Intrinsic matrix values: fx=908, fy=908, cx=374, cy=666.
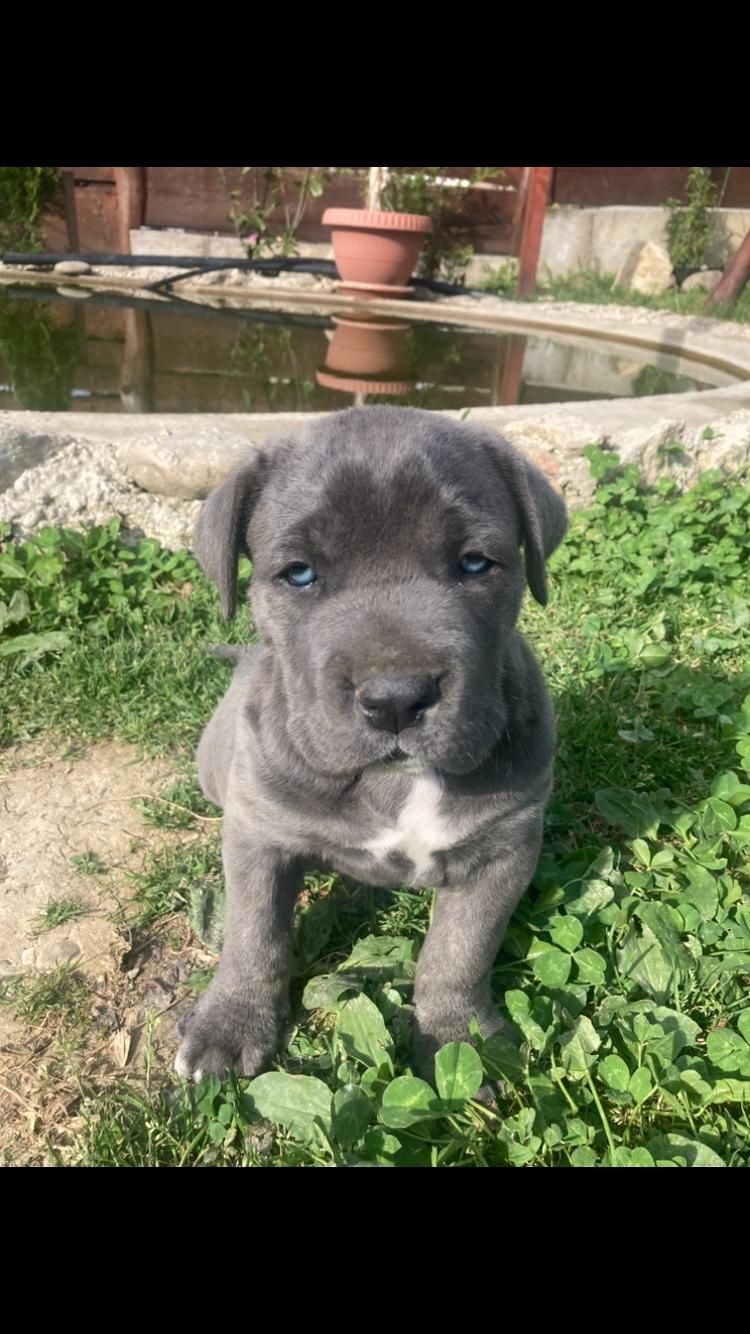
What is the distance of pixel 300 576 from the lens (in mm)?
2498

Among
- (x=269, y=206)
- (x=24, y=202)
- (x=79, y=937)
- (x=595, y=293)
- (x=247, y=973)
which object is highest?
(x=269, y=206)

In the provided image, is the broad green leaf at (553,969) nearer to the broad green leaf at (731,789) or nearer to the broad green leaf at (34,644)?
the broad green leaf at (731,789)

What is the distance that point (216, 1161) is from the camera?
2328 millimetres

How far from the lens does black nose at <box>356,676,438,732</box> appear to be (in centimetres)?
211

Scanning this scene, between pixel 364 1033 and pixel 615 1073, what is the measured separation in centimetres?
70

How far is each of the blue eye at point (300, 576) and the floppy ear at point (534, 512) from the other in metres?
0.68

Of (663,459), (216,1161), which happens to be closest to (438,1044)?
(216,1161)

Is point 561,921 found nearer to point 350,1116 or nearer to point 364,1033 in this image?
point 364,1033

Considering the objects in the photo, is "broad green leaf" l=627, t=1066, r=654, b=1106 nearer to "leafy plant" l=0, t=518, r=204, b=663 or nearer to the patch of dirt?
the patch of dirt

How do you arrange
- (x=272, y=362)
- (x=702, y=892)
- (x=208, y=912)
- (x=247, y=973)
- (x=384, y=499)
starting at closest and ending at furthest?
(x=384, y=499) < (x=247, y=973) < (x=702, y=892) < (x=208, y=912) < (x=272, y=362)

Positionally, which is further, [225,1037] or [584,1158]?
[225,1037]

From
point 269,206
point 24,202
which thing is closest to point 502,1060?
point 24,202

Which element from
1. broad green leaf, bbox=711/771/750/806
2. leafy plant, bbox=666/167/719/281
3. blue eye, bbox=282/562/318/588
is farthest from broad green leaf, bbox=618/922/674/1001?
leafy plant, bbox=666/167/719/281

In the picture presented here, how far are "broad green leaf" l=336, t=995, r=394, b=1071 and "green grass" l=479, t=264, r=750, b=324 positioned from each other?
47.4 ft
